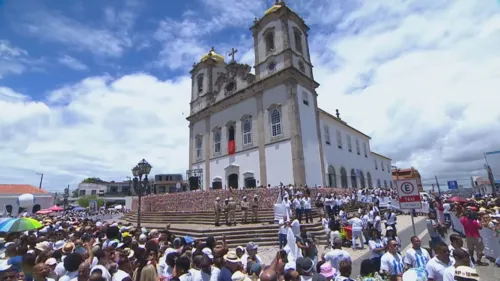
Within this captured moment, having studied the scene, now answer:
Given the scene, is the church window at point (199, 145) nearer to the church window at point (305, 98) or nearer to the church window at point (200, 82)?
the church window at point (200, 82)

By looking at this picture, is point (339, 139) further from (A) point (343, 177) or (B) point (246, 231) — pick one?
(B) point (246, 231)

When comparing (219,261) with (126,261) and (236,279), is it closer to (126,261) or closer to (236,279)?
(236,279)

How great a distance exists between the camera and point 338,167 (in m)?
27.4

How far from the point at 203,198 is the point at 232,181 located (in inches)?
271

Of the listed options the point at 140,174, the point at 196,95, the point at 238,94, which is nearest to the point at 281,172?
the point at 238,94

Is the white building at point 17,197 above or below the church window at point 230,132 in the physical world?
below

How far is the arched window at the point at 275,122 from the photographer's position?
22625 mm

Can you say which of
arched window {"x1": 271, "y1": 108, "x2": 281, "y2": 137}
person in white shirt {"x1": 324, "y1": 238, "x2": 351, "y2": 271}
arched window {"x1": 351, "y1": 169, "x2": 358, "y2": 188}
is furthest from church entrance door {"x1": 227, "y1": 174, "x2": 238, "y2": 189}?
person in white shirt {"x1": 324, "y1": 238, "x2": 351, "y2": 271}

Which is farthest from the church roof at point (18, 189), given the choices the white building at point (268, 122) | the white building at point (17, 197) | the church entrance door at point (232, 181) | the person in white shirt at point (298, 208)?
the person in white shirt at point (298, 208)

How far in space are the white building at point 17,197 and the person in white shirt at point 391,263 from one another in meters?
48.4

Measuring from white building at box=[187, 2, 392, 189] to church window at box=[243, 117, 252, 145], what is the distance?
0.09m

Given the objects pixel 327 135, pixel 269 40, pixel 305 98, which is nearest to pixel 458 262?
pixel 305 98

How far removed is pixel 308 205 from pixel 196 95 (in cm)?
2197

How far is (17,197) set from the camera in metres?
41.3
